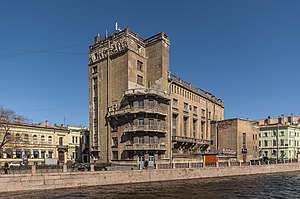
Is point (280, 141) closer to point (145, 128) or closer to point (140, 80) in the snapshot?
point (140, 80)

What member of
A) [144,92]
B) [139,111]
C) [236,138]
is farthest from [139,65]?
[236,138]

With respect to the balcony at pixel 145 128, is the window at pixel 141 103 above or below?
above

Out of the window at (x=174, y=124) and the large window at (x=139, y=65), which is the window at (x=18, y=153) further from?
the window at (x=174, y=124)

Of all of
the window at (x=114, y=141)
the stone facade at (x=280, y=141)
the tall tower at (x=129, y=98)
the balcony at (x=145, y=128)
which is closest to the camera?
the balcony at (x=145, y=128)

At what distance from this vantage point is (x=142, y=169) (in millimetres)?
39844

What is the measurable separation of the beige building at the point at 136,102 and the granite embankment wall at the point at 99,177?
6116 millimetres

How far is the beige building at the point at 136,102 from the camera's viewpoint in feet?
163

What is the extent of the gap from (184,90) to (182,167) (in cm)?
2261

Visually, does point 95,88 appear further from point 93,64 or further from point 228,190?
point 228,190

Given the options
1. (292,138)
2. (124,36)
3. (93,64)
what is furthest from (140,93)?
(292,138)

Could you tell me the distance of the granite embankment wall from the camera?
2977 cm

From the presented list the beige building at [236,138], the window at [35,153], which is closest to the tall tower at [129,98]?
the window at [35,153]

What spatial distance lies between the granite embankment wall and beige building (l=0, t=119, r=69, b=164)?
2450 centimetres

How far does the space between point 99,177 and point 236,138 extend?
1661 inches
